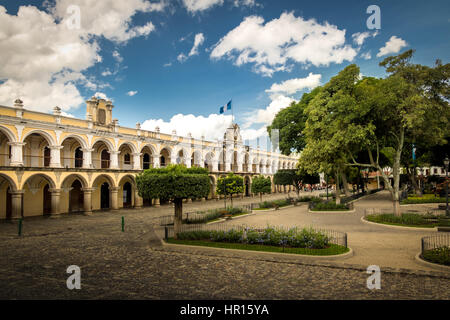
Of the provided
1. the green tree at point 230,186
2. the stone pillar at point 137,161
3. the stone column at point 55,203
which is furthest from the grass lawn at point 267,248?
the stone pillar at point 137,161

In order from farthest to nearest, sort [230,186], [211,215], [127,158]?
[127,158]
[230,186]
[211,215]

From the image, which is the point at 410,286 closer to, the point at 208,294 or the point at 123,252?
the point at 208,294

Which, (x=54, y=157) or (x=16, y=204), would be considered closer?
(x=16, y=204)

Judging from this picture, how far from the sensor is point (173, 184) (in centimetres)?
1302

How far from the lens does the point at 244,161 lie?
5103 centimetres

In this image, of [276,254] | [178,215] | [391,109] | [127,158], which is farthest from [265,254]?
[127,158]

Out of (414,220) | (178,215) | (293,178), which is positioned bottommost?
(414,220)

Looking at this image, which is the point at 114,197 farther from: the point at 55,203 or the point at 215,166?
the point at 215,166

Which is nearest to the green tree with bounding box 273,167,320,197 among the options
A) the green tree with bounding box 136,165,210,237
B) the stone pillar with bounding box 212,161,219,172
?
the stone pillar with bounding box 212,161,219,172

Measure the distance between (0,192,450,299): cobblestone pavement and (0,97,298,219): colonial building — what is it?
11466 millimetres

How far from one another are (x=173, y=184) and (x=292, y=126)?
26770mm

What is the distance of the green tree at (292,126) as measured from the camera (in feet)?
117

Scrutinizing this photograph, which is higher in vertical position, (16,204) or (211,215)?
(16,204)
